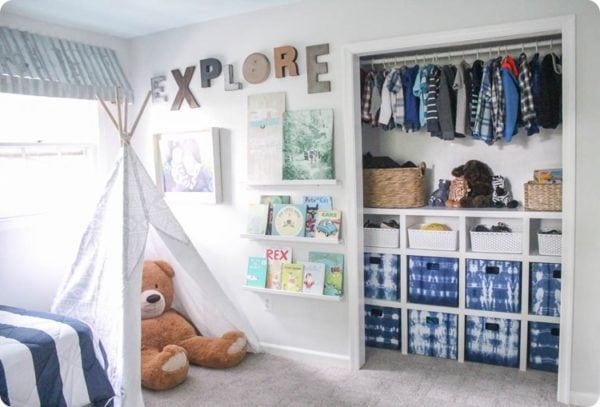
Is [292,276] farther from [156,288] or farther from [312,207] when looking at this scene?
[156,288]

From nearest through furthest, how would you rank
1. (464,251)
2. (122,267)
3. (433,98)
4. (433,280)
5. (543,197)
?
1. (122,267)
2. (543,197)
3. (433,98)
4. (464,251)
5. (433,280)

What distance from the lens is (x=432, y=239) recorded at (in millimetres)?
3557

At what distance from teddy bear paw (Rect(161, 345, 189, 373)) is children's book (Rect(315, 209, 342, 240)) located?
1.13 m

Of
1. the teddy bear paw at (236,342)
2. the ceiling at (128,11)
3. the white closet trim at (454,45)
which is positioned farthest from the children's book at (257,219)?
the ceiling at (128,11)

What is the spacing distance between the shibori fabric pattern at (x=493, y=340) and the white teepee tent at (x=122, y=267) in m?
1.71

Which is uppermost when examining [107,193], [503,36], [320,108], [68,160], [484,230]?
[503,36]

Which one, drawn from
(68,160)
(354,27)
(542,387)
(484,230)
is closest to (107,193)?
(68,160)

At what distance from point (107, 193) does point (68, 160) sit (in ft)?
2.74

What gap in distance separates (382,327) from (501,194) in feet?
4.05

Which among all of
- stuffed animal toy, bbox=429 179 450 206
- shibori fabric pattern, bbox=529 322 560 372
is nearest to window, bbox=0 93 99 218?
stuffed animal toy, bbox=429 179 450 206

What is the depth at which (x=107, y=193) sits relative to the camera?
3.19 metres

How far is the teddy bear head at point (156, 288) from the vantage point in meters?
3.61

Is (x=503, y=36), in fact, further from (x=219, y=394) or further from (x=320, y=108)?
(x=219, y=394)

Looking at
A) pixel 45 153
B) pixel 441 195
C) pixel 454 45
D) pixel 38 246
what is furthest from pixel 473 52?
pixel 38 246
